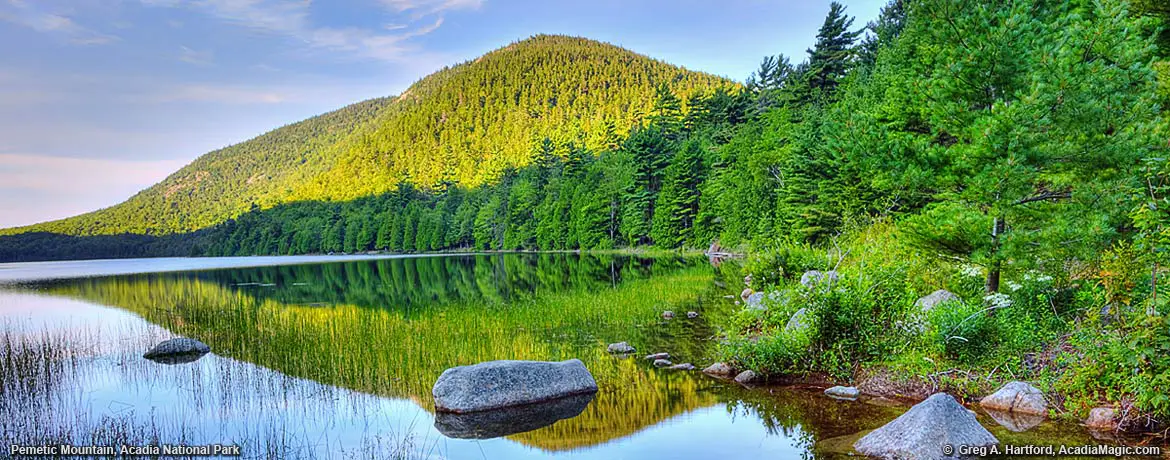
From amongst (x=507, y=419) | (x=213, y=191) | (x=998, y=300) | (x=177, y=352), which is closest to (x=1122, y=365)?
(x=998, y=300)

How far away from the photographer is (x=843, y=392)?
9.00 m

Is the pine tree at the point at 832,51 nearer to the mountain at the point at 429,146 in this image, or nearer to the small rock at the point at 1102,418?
the small rock at the point at 1102,418

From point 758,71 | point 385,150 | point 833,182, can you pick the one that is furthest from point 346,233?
→ point 833,182

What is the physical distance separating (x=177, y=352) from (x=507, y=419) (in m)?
10.5

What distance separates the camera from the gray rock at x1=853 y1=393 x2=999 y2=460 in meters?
6.34

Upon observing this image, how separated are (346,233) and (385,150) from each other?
196ft

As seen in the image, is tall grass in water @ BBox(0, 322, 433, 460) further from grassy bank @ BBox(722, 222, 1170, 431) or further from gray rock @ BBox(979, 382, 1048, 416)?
gray rock @ BBox(979, 382, 1048, 416)

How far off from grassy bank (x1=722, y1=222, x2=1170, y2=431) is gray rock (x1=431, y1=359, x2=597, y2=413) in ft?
9.97

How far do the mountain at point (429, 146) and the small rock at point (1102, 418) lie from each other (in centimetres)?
11235

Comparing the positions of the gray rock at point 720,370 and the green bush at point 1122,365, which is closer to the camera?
the green bush at point 1122,365

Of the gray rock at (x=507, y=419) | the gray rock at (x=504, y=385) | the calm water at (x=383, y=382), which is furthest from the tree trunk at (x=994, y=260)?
the gray rock at (x=507, y=419)

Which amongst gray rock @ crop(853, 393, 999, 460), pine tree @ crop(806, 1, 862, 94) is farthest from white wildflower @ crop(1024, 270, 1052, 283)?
pine tree @ crop(806, 1, 862, 94)

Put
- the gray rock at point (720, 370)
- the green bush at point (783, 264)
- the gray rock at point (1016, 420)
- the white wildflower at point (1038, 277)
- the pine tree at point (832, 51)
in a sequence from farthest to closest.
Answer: the pine tree at point (832, 51), the green bush at point (783, 264), the gray rock at point (720, 370), the white wildflower at point (1038, 277), the gray rock at point (1016, 420)

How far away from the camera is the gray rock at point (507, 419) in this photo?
8320mm
